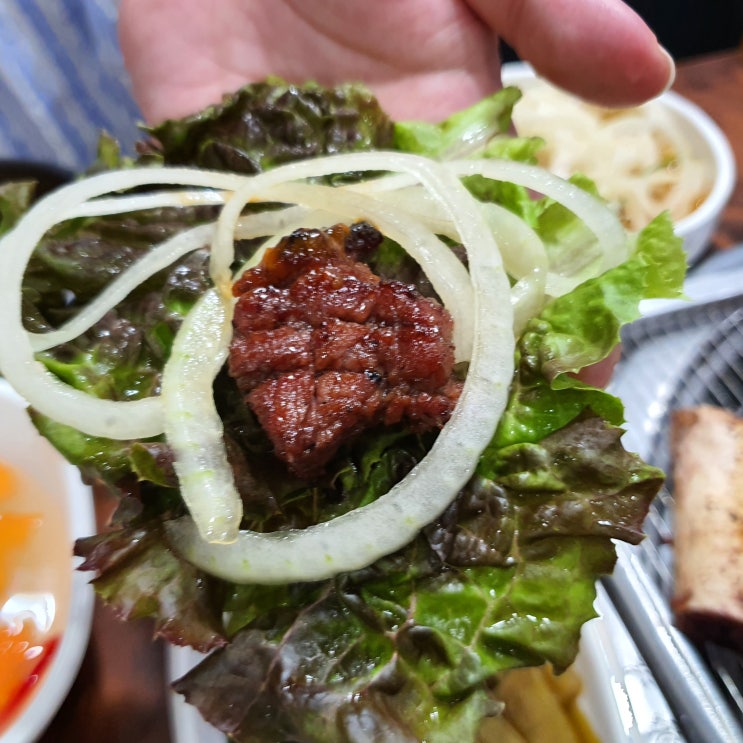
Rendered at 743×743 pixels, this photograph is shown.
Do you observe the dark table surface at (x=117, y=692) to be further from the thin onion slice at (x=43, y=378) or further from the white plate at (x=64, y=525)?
the thin onion slice at (x=43, y=378)

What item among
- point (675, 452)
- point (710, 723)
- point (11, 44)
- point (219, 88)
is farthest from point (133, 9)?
point (710, 723)

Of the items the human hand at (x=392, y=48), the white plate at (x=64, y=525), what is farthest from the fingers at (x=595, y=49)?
the white plate at (x=64, y=525)

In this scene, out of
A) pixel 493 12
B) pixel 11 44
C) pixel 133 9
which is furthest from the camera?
pixel 11 44

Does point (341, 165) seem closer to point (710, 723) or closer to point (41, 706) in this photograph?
point (41, 706)

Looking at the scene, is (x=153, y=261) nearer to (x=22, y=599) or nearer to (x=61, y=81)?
(x=22, y=599)

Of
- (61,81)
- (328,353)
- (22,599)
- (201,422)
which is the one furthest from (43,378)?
(61,81)
